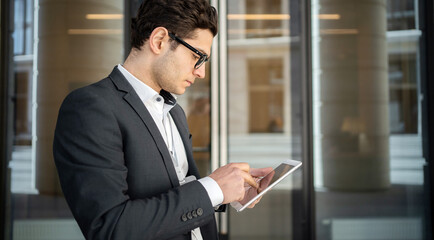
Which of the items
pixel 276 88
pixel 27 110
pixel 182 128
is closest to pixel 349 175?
pixel 276 88

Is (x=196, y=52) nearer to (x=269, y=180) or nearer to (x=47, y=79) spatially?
(x=269, y=180)

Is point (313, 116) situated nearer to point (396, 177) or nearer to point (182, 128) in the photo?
point (396, 177)

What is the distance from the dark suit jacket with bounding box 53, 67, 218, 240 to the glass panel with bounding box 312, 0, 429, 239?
2.68 meters

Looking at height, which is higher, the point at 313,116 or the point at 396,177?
the point at 313,116

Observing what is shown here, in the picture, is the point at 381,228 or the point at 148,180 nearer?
the point at 148,180

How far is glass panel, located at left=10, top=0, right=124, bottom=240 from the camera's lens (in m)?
3.35

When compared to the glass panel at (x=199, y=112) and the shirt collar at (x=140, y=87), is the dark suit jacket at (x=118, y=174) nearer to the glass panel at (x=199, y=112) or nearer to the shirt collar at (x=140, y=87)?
the shirt collar at (x=140, y=87)

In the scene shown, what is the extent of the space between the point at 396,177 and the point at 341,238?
847 mm

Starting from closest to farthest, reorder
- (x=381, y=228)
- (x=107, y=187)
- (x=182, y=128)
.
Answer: (x=107, y=187) < (x=182, y=128) < (x=381, y=228)

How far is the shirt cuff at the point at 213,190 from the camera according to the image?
96 centimetres

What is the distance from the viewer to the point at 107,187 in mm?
865

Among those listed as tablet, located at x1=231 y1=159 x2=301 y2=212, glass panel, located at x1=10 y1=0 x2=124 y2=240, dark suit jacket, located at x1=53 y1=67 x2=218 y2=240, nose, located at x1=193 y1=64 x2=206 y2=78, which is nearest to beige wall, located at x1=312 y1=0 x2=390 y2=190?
glass panel, located at x1=10 y1=0 x2=124 y2=240

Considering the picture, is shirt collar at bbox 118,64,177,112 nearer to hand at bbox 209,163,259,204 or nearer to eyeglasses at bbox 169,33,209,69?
eyeglasses at bbox 169,33,209,69

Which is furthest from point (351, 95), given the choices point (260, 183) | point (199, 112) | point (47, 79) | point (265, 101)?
point (47, 79)
